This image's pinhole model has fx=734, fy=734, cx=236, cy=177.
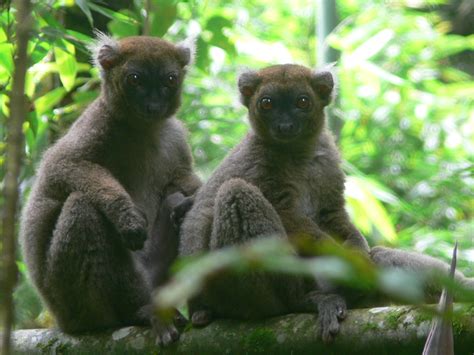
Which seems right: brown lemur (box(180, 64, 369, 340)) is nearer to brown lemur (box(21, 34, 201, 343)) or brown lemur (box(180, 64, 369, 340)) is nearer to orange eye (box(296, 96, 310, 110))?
orange eye (box(296, 96, 310, 110))

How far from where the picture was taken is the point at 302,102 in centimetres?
680

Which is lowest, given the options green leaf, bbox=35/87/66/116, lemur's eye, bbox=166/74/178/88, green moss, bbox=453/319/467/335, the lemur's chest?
green moss, bbox=453/319/467/335

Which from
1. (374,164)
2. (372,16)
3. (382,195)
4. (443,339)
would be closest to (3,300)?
(443,339)

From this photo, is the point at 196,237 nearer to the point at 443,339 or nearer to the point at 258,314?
the point at 258,314

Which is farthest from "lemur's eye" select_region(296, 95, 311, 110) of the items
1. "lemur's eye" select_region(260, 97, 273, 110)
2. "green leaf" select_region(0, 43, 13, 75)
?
"green leaf" select_region(0, 43, 13, 75)

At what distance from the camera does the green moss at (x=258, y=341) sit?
5.20m

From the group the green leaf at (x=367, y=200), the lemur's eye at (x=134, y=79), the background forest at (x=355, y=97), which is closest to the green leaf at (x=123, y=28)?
the background forest at (x=355, y=97)

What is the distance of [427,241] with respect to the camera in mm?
9773

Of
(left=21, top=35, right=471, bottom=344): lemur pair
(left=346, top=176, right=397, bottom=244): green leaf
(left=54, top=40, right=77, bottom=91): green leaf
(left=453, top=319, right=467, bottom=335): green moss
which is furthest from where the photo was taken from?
(left=346, top=176, right=397, bottom=244): green leaf

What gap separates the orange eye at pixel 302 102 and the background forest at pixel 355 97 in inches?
35.4

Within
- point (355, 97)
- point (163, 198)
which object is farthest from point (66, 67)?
point (355, 97)

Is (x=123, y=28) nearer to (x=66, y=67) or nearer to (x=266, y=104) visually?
(x=66, y=67)

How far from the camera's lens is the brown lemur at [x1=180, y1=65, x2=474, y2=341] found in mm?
5520

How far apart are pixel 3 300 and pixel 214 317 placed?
405 centimetres
